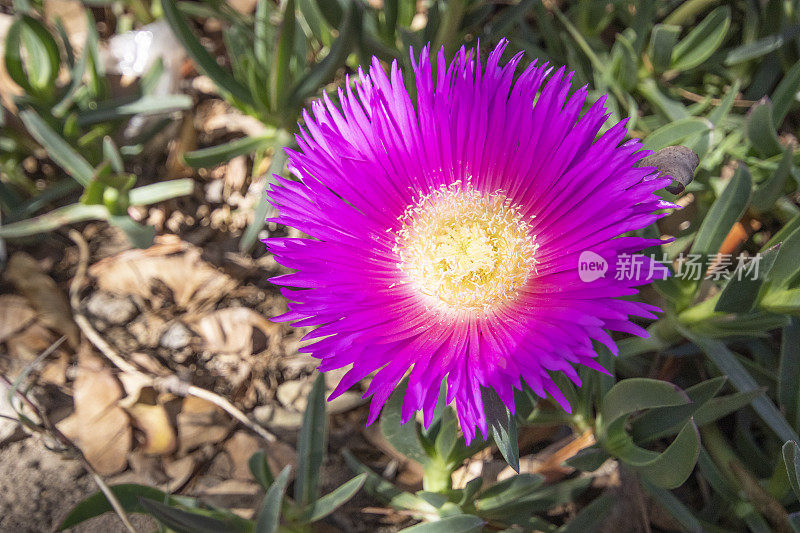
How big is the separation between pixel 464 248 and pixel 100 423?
1.00 metres

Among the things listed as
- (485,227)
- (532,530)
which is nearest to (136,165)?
(485,227)

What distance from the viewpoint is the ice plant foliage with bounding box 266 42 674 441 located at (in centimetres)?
99

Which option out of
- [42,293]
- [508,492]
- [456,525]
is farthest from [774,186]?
[42,293]

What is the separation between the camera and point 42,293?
1.86 meters

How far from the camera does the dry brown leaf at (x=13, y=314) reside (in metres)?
1.77

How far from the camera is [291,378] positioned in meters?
1.78

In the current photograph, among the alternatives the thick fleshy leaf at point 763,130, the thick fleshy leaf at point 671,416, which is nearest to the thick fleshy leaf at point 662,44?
the thick fleshy leaf at point 763,130

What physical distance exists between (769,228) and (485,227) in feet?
2.72

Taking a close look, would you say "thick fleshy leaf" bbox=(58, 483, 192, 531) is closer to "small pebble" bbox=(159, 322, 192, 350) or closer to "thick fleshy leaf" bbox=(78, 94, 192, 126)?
"small pebble" bbox=(159, 322, 192, 350)

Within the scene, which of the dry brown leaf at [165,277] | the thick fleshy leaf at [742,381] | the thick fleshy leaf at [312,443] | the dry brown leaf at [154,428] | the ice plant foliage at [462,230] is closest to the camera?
the ice plant foliage at [462,230]

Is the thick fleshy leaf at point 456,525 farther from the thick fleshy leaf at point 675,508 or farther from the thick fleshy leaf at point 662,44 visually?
the thick fleshy leaf at point 662,44

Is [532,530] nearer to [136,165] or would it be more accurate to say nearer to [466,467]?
[466,467]

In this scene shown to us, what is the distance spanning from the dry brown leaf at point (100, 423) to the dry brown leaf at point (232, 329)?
25cm

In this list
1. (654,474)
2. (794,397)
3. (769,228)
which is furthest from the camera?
(769,228)
